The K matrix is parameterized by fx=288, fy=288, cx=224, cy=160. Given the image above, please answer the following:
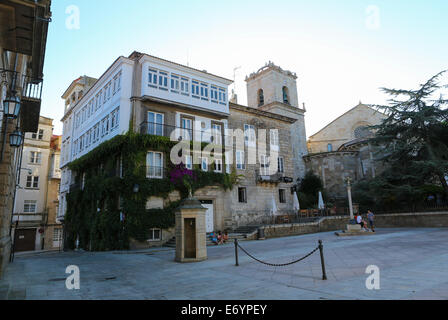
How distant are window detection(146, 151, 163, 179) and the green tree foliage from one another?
58.7 feet

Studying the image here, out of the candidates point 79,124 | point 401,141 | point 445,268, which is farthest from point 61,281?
point 401,141

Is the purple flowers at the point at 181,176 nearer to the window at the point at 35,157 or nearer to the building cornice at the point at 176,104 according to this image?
the building cornice at the point at 176,104

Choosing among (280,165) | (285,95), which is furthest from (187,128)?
(285,95)

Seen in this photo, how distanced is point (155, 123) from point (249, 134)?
9768 millimetres

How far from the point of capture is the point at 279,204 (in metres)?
27.8

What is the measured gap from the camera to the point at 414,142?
2430 cm

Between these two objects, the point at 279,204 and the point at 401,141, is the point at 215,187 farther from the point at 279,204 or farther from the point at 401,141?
the point at 401,141

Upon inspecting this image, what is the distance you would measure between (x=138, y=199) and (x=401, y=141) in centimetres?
2211

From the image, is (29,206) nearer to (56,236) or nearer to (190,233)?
(56,236)

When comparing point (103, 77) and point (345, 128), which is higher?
point (345, 128)

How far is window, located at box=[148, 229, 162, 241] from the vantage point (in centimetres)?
1942

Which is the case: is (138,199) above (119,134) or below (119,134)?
below

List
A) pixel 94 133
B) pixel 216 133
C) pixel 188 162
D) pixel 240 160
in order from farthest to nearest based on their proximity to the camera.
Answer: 1. pixel 240 160
2. pixel 94 133
3. pixel 216 133
4. pixel 188 162
